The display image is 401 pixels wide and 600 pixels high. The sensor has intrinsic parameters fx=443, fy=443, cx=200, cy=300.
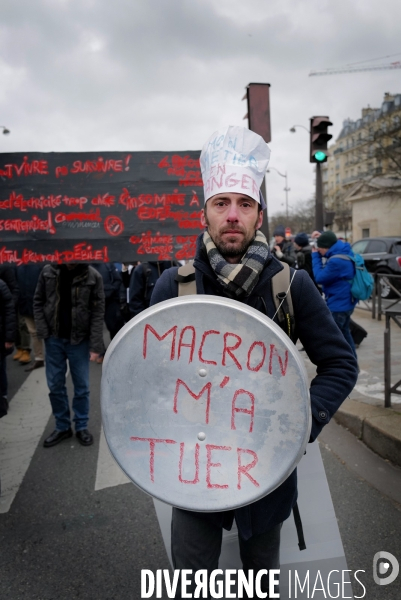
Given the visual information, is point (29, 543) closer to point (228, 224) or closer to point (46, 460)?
point (46, 460)

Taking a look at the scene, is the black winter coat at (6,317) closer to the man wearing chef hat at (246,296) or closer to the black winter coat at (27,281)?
the black winter coat at (27,281)

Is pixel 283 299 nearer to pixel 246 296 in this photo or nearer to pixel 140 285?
pixel 246 296

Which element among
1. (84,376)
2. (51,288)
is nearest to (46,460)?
(84,376)

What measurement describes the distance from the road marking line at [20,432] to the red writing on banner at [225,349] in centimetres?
254

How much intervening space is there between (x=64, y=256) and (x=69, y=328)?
0.77m

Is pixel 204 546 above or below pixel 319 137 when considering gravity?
below

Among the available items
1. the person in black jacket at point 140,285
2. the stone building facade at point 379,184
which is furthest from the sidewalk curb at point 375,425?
the stone building facade at point 379,184

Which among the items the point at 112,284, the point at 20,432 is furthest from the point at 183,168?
the point at 112,284

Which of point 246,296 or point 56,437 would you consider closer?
point 246,296

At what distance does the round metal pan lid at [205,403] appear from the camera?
50.2 inches

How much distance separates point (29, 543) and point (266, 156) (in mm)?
2605

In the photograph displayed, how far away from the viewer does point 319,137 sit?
7.89 meters

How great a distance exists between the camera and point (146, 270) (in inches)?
227

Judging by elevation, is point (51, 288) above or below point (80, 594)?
above
